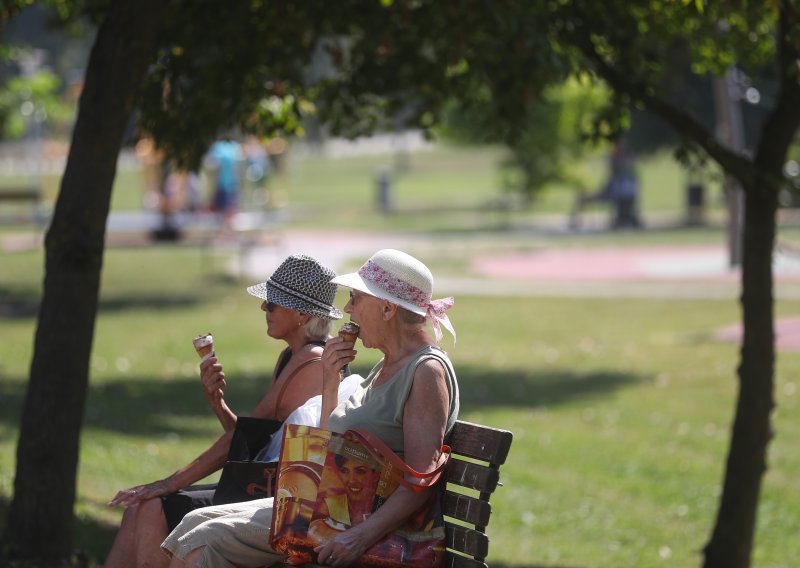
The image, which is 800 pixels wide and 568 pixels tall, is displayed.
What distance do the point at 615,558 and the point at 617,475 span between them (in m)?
2.11

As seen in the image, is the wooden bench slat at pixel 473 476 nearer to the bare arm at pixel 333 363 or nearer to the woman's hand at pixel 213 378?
the bare arm at pixel 333 363

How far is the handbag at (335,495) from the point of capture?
4.53 meters

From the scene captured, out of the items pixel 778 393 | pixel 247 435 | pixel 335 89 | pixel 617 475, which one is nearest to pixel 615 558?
pixel 617 475

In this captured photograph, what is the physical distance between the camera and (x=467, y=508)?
4738 mm

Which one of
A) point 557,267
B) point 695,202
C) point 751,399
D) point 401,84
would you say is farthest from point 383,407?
point 695,202

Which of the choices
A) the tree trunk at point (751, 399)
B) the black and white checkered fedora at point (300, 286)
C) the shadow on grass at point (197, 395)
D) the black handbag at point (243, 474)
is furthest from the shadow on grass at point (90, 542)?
the shadow on grass at point (197, 395)

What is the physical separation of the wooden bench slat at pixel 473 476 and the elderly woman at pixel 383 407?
0.53 ft

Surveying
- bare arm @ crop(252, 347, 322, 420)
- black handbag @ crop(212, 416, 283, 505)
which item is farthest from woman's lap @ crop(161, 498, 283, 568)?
bare arm @ crop(252, 347, 322, 420)

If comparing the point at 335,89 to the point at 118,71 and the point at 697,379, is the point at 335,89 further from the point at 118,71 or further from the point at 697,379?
the point at 697,379

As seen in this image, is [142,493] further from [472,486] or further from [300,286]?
[472,486]

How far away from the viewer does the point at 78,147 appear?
248 inches

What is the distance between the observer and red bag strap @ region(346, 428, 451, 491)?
14.6 ft

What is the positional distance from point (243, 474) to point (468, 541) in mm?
900

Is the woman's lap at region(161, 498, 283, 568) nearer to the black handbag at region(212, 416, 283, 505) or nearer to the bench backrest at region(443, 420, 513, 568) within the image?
the black handbag at region(212, 416, 283, 505)
